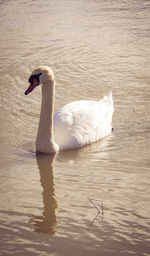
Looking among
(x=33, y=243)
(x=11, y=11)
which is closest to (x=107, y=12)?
(x=11, y=11)

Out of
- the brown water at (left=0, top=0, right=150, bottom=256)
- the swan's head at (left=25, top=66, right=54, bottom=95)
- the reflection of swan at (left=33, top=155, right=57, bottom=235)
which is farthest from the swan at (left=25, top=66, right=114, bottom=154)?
the reflection of swan at (left=33, top=155, right=57, bottom=235)

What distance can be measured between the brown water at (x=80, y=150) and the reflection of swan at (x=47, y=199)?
11 mm

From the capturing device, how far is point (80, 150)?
7.66m

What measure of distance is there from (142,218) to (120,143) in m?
2.51

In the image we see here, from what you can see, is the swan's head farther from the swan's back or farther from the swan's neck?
the swan's back

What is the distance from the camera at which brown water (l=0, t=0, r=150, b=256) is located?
5090 mm

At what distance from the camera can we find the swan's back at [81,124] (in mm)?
7648

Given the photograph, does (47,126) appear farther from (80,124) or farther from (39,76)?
(39,76)

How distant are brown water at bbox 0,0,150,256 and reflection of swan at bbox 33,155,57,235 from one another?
0.01 meters

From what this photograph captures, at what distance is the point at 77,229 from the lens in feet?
16.9

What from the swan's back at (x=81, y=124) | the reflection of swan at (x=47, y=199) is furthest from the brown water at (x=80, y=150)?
the swan's back at (x=81, y=124)

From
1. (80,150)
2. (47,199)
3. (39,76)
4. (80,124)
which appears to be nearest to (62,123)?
(80,124)

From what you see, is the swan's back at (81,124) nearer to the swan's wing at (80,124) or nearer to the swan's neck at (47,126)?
the swan's wing at (80,124)

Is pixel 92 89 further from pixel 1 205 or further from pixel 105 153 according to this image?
pixel 1 205
